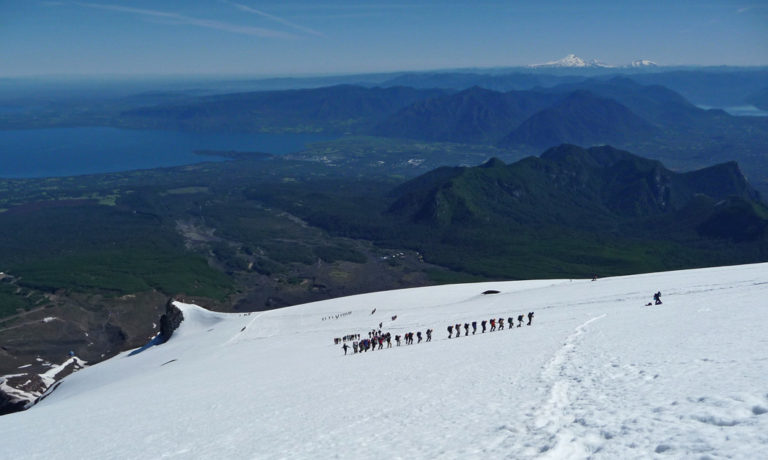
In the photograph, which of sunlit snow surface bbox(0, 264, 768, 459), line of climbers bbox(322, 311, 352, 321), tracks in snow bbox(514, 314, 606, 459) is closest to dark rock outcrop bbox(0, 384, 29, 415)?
sunlit snow surface bbox(0, 264, 768, 459)

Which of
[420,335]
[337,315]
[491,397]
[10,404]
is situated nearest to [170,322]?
[10,404]

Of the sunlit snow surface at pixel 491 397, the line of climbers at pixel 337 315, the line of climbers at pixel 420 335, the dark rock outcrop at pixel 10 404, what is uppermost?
the sunlit snow surface at pixel 491 397

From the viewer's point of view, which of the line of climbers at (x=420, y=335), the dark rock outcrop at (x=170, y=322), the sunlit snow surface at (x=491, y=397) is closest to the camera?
the sunlit snow surface at (x=491, y=397)

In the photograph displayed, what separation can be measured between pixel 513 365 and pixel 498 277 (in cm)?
16009

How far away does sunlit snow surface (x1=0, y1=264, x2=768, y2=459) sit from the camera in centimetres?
1633

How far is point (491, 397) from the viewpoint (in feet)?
74.5

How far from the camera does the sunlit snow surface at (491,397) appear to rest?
16.3 m

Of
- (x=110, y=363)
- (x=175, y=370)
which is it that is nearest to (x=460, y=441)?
(x=175, y=370)

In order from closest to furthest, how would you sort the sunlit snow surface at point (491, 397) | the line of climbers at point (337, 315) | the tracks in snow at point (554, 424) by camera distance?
1. the tracks in snow at point (554, 424)
2. the sunlit snow surface at point (491, 397)
3. the line of climbers at point (337, 315)

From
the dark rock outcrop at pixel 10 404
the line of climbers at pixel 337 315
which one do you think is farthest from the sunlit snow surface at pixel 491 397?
the dark rock outcrop at pixel 10 404

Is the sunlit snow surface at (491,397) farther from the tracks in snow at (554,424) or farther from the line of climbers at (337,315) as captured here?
the line of climbers at (337,315)

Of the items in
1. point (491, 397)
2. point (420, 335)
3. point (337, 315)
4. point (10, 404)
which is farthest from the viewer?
point (337, 315)

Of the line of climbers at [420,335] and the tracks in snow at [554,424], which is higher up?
the tracks in snow at [554,424]

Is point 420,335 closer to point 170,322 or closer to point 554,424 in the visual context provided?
point 554,424
